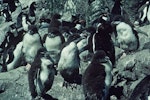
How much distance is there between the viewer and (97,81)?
23.8 ft

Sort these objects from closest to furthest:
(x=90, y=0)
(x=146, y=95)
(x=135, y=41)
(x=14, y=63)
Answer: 1. (x=146, y=95)
2. (x=135, y=41)
3. (x=14, y=63)
4. (x=90, y=0)

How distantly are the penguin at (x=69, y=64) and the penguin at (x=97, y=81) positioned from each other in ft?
2.81

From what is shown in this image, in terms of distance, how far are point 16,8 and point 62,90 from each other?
35.4ft

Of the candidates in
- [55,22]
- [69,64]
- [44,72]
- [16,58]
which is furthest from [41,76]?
[55,22]

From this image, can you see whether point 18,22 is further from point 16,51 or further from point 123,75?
point 123,75

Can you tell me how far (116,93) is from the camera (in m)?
7.91

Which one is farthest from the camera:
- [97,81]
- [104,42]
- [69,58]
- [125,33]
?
[125,33]

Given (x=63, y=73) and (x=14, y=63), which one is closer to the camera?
(x=63, y=73)

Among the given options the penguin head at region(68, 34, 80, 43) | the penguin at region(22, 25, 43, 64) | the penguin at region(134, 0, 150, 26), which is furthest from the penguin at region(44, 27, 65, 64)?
the penguin at region(134, 0, 150, 26)

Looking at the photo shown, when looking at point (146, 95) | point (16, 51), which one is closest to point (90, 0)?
point (16, 51)

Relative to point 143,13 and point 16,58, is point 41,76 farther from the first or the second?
point 143,13

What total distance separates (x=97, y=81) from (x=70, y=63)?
122 centimetres

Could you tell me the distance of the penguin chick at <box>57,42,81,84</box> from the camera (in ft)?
27.3

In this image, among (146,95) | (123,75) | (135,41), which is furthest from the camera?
(135,41)
